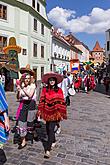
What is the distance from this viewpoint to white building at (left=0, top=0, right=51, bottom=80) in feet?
69.1

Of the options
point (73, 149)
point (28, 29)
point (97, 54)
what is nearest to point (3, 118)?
point (73, 149)

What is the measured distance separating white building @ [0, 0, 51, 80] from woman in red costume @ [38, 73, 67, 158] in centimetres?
1542

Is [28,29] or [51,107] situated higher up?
[28,29]

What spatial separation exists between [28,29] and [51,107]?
1925cm

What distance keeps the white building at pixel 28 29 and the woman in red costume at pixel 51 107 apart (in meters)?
15.4

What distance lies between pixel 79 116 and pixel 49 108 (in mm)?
4606

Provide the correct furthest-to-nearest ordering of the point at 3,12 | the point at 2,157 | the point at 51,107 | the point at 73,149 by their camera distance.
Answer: the point at 3,12 < the point at 73,149 < the point at 51,107 < the point at 2,157

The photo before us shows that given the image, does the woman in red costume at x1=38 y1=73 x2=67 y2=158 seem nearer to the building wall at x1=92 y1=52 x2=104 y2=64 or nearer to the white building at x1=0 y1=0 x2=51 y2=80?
the white building at x1=0 y1=0 x2=51 y2=80

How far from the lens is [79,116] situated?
379 inches

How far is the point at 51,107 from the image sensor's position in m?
5.20

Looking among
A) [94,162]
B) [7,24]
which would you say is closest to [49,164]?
[94,162]

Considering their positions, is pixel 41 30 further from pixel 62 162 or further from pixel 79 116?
pixel 62 162

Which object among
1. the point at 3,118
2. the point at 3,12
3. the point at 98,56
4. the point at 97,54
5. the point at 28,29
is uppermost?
the point at 97,54

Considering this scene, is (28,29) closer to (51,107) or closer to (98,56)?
(51,107)
